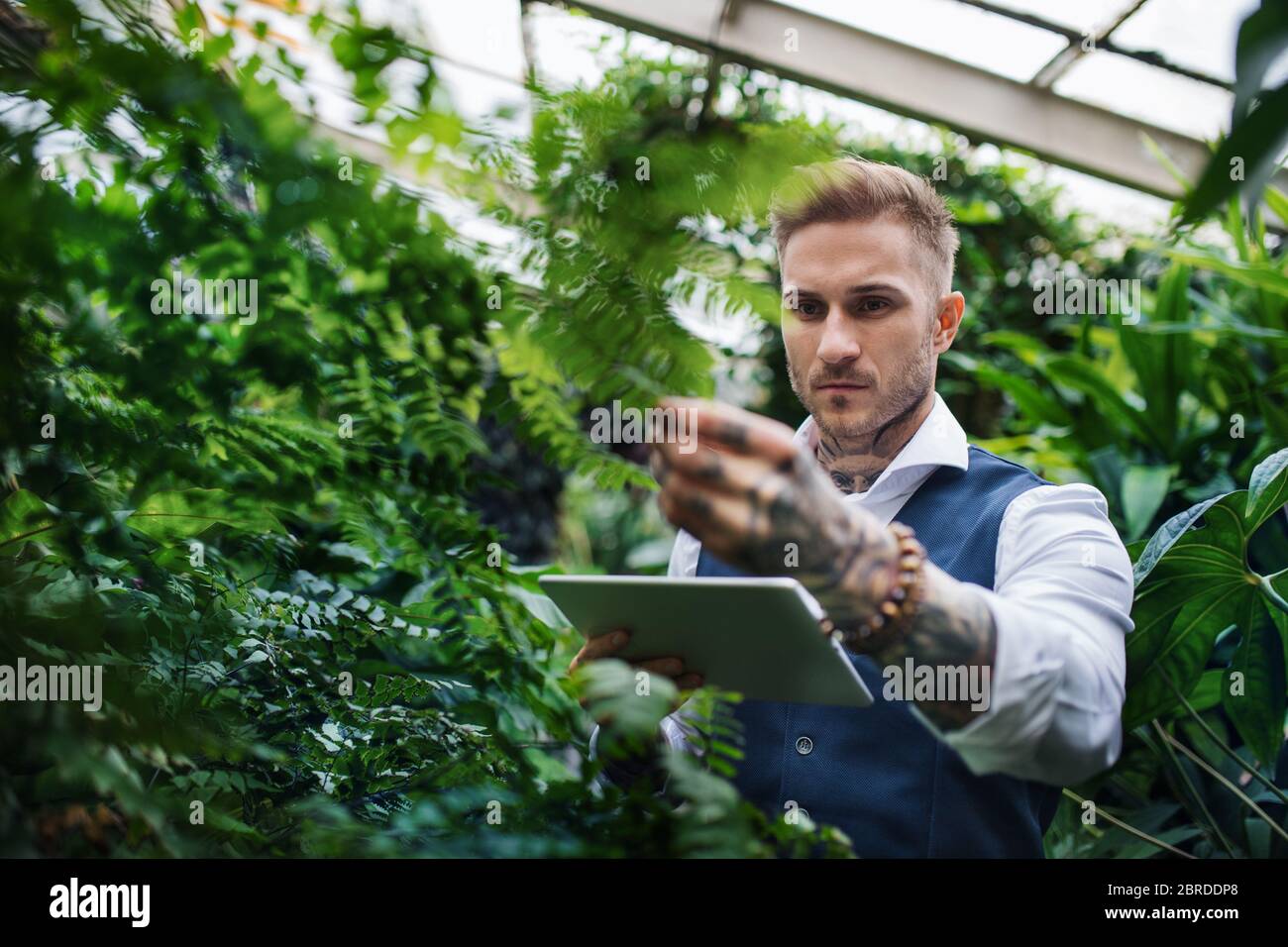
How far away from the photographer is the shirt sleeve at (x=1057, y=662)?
67 cm

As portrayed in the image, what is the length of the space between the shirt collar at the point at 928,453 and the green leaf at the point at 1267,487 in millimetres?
280

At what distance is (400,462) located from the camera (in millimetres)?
1267

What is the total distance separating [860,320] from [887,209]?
0.14 meters

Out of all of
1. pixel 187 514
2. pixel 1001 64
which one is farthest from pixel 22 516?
pixel 1001 64

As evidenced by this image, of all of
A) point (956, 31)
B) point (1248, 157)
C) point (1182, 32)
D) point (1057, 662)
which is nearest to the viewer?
point (1248, 157)

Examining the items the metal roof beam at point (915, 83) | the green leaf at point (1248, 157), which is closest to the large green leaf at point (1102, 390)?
the metal roof beam at point (915, 83)

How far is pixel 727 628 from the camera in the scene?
759 millimetres

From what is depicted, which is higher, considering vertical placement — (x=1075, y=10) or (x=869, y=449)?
(x=1075, y=10)

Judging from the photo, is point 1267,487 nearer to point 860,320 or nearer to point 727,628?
point 860,320

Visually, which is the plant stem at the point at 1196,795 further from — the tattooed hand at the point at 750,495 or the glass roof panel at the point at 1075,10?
the glass roof panel at the point at 1075,10

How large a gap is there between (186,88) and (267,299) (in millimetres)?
337
